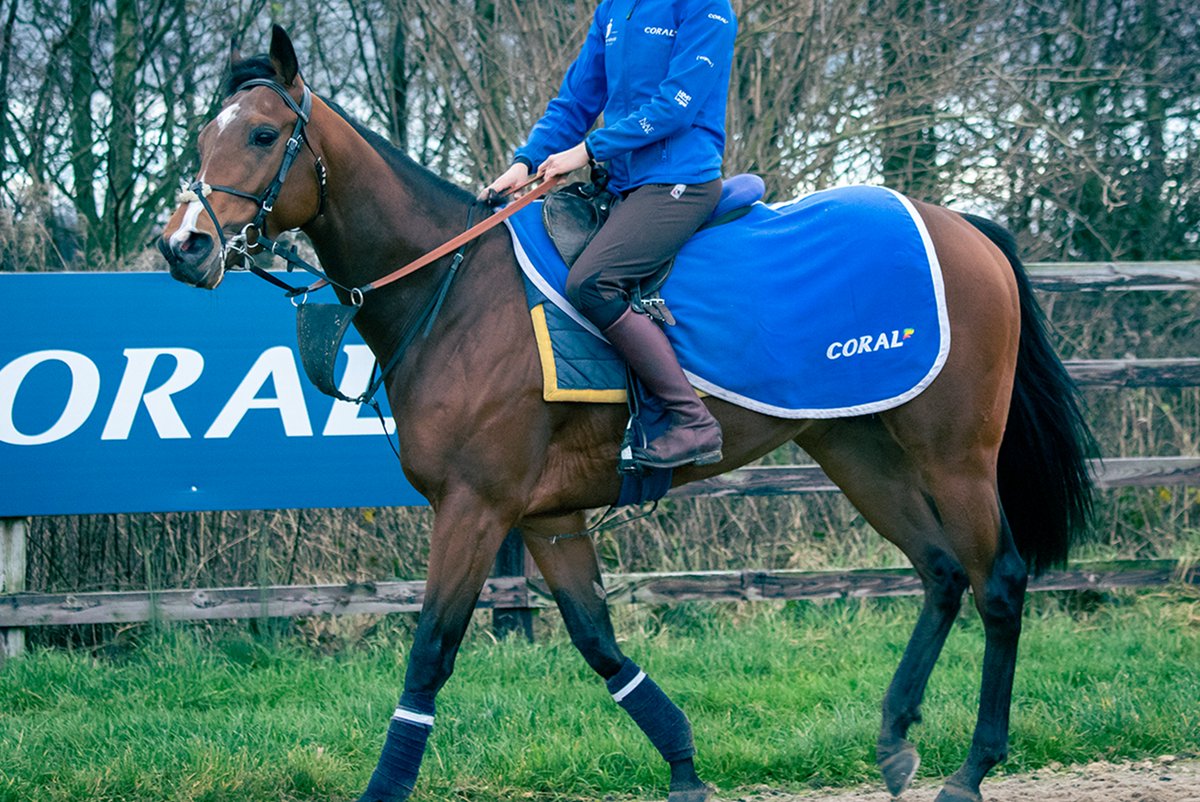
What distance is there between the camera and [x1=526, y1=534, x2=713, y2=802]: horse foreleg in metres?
4.31

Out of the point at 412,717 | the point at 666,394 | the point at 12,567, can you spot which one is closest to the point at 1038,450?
the point at 666,394

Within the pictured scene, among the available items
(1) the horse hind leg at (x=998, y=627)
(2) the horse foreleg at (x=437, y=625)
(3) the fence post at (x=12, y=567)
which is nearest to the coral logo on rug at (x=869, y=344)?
(1) the horse hind leg at (x=998, y=627)

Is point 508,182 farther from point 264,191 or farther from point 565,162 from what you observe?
point 264,191

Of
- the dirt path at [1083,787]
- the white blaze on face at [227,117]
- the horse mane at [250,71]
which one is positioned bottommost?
the dirt path at [1083,787]

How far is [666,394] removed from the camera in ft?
13.3

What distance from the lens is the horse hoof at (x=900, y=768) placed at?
14.6 feet

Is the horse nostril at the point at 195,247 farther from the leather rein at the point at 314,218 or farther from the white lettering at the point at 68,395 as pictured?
the white lettering at the point at 68,395

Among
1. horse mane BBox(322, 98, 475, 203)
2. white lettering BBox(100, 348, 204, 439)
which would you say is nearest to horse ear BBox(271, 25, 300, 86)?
horse mane BBox(322, 98, 475, 203)

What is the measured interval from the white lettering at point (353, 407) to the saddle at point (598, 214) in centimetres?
232

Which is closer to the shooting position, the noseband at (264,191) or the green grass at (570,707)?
the noseband at (264,191)

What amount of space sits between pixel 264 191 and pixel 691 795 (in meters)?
2.57

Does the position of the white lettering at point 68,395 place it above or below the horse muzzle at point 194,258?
below

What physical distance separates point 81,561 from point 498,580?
250cm

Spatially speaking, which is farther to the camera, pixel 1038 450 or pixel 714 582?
pixel 714 582
